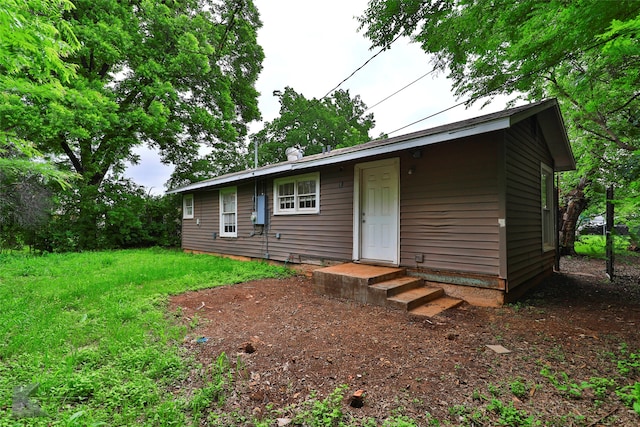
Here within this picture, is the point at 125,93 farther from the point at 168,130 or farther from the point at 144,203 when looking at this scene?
the point at 144,203

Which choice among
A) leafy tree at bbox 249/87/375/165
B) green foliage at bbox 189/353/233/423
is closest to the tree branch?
leafy tree at bbox 249/87/375/165

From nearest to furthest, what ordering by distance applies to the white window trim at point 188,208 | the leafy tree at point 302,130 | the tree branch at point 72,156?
1. the white window trim at point 188,208
2. the tree branch at point 72,156
3. the leafy tree at point 302,130

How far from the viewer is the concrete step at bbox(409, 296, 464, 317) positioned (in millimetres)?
3699

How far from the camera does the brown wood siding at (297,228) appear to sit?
19.6ft

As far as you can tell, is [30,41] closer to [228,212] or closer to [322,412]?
[322,412]

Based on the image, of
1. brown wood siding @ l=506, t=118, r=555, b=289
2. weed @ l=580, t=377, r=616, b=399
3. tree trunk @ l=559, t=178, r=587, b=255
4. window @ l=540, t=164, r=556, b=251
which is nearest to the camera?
weed @ l=580, t=377, r=616, b=399

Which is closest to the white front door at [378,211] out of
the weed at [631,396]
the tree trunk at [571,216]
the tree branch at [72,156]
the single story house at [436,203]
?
the single story house at [436,203]

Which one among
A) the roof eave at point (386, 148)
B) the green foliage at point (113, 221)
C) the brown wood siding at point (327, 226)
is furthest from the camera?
the green foliage at point (113, 221)

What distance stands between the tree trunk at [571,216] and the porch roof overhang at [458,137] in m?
3.01

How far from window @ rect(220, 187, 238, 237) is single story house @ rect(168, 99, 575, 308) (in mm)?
741

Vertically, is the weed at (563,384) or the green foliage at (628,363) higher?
the green foliage at (628,363)

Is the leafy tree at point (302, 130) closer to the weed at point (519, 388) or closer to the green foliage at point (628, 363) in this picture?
the green foliage at point (628, 363)

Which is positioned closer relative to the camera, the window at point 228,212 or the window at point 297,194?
the window at point 297,194

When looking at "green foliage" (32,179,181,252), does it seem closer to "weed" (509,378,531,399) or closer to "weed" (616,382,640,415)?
"weed" (509,378,531,399)
